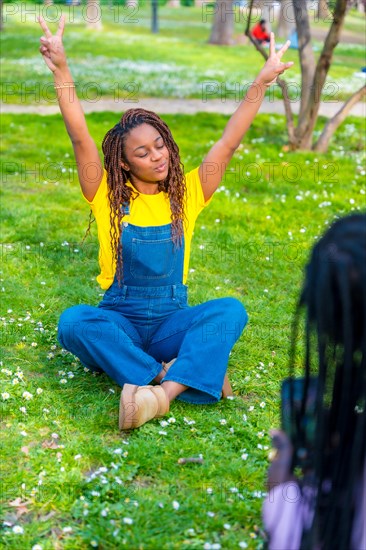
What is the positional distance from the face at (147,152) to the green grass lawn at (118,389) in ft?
3.96

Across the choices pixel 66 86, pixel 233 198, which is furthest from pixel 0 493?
pixel 233 198

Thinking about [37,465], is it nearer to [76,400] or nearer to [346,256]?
[76,400]

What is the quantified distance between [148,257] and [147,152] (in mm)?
564

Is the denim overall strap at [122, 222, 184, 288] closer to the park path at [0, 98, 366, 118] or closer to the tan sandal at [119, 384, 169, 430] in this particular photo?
the tan sandal at [119, 384, 169, 430]

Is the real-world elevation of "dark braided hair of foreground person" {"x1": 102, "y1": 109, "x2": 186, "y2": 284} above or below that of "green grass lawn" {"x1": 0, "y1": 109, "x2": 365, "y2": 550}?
above

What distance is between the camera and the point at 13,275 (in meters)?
6.06

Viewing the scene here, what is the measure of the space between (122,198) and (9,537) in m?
1.92

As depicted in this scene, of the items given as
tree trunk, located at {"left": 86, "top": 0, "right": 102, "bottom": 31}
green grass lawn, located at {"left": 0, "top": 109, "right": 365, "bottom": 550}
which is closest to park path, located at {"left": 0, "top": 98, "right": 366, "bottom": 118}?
green grass lawn, located at {"left": 0, "top": 109, "right": 365, "bottom": 550}

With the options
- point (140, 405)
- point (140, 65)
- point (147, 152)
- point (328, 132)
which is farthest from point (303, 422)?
point (140, 65)

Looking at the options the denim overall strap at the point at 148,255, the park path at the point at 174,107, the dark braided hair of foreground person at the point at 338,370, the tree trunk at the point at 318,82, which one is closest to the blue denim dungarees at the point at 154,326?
the denim overall strap at the point at 148,255

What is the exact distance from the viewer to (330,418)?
2.52 meters

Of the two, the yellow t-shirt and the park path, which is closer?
the yellow t-shirt

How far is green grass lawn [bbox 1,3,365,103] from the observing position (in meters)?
A: 13.6

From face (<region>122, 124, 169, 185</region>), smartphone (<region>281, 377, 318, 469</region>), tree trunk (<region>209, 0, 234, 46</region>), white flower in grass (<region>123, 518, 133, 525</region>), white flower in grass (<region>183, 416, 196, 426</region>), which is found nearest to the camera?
smartphone (<region>281, 377, 318, 469</region>)
